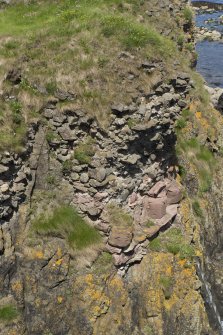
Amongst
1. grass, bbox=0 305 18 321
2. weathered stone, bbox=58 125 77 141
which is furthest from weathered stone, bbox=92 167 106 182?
grass, bbox=0 305 18 321

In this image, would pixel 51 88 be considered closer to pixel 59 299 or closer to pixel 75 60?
pixel 75 60

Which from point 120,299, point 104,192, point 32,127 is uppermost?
point 32,127

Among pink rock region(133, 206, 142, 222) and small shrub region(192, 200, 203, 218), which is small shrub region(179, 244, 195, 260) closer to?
pink rock region(133, 206, 142, 222)

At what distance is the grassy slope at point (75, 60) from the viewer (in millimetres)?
16828

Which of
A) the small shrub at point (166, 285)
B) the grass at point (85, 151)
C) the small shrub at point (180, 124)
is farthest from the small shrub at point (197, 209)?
the grass at point (85, 151)

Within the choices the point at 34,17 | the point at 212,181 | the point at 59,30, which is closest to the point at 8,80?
the point at 59,30

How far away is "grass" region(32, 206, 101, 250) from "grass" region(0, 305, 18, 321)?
116 inches

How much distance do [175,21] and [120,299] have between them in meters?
18.9

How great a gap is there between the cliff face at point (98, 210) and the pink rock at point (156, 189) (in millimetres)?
48

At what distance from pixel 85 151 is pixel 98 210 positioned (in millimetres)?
2473

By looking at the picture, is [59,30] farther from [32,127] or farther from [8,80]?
[32,127]

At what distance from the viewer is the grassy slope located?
55.2ft

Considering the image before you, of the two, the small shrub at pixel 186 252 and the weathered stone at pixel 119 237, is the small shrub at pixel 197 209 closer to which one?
the small shrub at pixel 186 252

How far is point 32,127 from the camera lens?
54.7 feet
